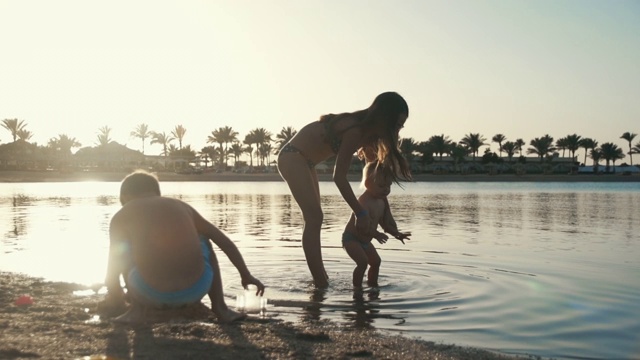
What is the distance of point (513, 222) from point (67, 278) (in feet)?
39.9

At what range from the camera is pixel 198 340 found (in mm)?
3941

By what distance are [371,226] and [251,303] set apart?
1.53m

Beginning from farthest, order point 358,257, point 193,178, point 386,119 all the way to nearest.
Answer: point 193,178
point 358,257
point 386,119

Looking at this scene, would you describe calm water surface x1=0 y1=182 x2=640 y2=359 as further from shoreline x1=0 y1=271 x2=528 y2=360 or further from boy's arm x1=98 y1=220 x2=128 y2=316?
boy's arm x1=98 y1=220 x2=128 y2=316

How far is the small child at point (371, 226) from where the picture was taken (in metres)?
6.48

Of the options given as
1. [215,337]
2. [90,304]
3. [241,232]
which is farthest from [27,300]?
[241,232]

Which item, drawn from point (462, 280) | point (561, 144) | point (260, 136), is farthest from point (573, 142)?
point (462, 280)

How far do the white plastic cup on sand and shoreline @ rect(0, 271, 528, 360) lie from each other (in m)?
0.31

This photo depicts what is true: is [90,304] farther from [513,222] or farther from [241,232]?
[513,222]

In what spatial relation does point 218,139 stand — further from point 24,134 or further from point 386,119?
point 386,119

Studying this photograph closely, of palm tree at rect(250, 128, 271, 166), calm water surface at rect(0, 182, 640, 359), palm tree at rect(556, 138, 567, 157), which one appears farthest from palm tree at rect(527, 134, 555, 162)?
calm water surface at rect(0, 182, 640, 359)

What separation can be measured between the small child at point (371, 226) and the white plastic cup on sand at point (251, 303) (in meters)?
1.36

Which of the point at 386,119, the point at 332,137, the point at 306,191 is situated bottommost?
the point at 306,191

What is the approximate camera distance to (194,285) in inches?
167
